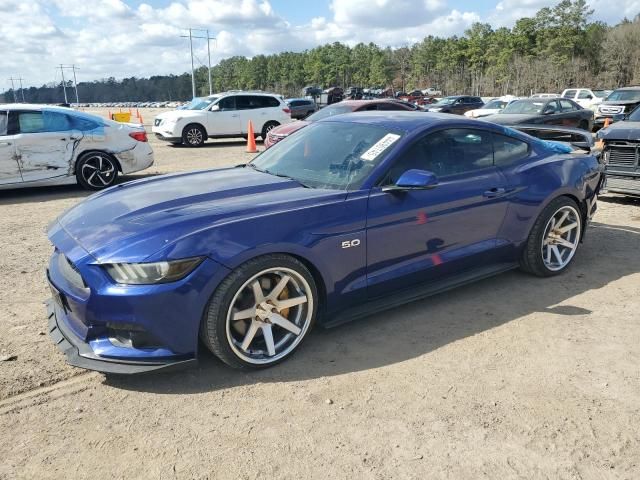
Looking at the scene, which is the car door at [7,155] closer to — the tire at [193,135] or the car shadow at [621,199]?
the tire at [193,135]

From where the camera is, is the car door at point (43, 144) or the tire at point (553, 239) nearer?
the tire at point (553, 239)

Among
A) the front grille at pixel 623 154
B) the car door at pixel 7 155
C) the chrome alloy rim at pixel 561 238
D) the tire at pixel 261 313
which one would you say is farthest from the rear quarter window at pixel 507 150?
the car door at pixel 7 155

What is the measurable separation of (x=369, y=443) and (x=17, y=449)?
1.74 meters

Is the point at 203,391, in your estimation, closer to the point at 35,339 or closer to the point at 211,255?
the point at 211,255

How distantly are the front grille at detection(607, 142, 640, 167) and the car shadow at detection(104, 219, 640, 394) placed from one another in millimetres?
2835

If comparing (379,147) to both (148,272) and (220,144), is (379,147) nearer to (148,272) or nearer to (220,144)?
(148,272)

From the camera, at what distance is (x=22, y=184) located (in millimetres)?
8641

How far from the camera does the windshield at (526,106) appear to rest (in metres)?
14.8

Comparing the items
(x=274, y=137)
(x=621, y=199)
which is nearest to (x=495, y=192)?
(x=621, y=199)

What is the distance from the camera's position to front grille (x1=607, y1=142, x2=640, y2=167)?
24.9 ft

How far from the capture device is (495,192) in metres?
4.28

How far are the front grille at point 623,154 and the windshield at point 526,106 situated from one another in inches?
287

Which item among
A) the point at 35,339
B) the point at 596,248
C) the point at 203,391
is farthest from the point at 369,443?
the point at 596,248

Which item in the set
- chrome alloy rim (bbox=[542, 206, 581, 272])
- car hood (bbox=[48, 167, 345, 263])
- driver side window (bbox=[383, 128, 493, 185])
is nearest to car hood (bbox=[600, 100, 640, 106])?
chrome alloy rim (bbox=[542, 206, 581, 272])
